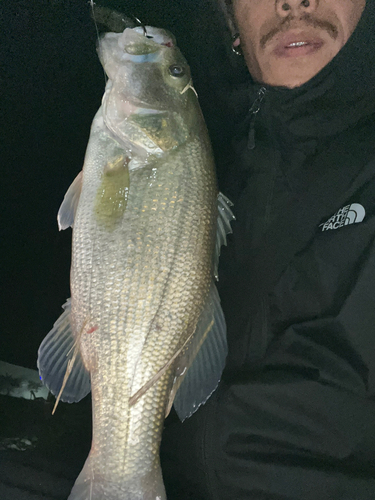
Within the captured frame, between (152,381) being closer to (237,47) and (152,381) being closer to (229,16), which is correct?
(237,47)

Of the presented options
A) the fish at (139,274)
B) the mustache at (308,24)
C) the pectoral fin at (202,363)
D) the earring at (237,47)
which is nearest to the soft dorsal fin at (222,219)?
the fish at (139,274)

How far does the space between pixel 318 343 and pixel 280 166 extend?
61cm

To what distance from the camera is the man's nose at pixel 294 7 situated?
1.16m

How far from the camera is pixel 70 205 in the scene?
0.88 metres

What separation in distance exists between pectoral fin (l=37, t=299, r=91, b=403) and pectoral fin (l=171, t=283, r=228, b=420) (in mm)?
250

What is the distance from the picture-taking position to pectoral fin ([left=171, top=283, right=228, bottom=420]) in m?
0.85

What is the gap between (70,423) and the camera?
4.09 ft

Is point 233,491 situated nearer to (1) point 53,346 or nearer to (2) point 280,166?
(1) point 53,346

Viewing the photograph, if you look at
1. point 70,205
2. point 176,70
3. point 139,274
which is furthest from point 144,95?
point 139,274

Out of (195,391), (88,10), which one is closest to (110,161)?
(195,391)

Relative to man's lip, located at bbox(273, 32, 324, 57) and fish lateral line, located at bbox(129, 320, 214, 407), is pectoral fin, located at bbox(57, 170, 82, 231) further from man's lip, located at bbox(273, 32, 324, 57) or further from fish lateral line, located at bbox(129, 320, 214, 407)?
man's lip, located at bbox(273, 32, 324, 57)

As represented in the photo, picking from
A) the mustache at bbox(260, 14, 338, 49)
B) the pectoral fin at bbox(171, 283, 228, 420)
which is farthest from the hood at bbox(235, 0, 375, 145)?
the pectoral fin at bbox(171, 283, 228, 420)

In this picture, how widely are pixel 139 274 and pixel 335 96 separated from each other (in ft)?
2.88

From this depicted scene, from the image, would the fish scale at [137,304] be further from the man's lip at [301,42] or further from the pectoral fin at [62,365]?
the man's lip at [301,42]
